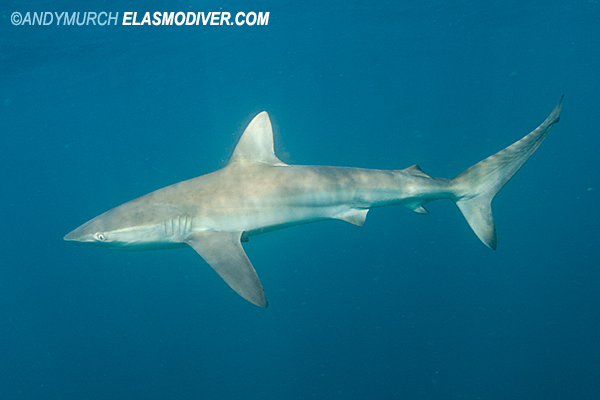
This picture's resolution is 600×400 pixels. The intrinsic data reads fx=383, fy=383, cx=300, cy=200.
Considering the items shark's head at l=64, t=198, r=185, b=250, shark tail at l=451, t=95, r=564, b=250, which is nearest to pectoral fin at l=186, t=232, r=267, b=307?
shark's head at l=64, t=198, r=185, b=250

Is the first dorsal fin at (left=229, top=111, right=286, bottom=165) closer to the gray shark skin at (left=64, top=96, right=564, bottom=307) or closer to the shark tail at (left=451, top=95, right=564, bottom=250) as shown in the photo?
the gray shark skin at (left=64, top=96, right=564, bottom=307)

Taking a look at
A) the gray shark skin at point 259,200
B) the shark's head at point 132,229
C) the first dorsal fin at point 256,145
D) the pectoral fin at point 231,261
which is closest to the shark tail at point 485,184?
the gray shark skin at point 259,200

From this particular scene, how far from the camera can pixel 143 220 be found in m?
4.56

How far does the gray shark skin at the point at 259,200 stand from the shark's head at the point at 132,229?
1 centimetres

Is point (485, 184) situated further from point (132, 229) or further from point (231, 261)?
point (132, 229)

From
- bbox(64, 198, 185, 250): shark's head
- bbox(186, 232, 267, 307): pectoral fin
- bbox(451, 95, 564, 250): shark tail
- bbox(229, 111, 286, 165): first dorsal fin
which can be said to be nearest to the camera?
bbox(186, 232, 267, 307): pectoral fin

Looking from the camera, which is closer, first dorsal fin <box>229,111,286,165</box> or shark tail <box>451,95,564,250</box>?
first dorsal fin <box>229,111,286,165</box>

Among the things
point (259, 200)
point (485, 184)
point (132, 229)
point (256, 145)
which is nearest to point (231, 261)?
point (259, 200)

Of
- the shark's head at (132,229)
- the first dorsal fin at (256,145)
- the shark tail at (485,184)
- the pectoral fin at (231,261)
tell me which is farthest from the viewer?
the shark tail at (485,184)

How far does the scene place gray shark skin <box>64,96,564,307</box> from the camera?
4480 millimetres

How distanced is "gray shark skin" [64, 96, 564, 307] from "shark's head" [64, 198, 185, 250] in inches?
0.4

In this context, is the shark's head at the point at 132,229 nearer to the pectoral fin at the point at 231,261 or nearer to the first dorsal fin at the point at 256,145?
the pectoral fin at the point at 231,261

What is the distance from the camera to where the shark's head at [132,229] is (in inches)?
173

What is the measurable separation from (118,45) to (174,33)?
9.78 feet
